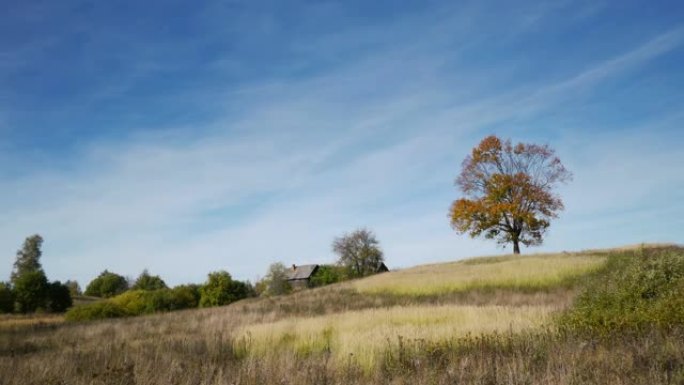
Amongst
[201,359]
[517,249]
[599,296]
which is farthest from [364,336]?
[517,249]

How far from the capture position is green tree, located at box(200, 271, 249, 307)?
1822 inches

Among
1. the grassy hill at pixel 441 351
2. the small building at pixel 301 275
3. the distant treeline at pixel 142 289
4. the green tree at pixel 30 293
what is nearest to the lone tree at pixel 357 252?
the distant treeline at pixel 142 289

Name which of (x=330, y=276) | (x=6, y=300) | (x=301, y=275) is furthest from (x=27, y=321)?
(x=301, y=275)

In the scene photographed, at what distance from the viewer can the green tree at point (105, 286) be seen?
3314 inches

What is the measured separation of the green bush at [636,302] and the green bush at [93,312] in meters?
30.7

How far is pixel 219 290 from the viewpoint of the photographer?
4628cm

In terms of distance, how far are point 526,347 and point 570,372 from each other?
1811 millimetres

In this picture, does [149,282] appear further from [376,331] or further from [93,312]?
[376,331]

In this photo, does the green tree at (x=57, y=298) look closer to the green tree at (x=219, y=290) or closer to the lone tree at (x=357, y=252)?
the green tree at (x=219, y=290)

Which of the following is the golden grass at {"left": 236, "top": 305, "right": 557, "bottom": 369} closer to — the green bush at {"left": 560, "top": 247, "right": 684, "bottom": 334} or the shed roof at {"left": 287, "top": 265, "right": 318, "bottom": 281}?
the green bush at {"left": 560, "top": 247, "right": 684, "bottom": 334}

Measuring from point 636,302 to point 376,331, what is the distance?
543 centimetres

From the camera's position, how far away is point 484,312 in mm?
10164

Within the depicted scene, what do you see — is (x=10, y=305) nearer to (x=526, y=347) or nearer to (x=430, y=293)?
(x=430, y=293)

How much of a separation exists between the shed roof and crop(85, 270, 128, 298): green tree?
32034 mm
